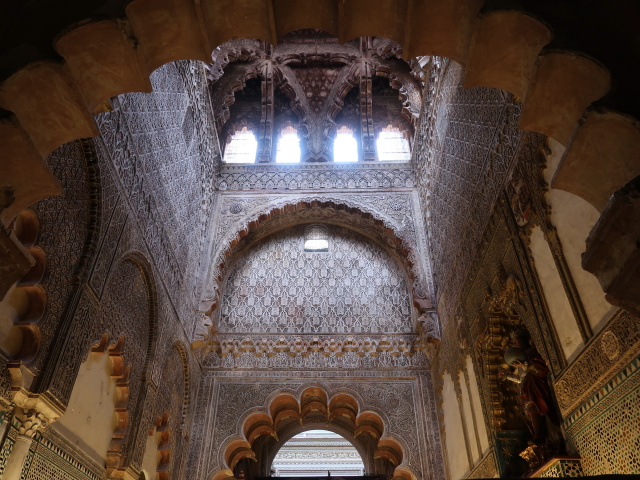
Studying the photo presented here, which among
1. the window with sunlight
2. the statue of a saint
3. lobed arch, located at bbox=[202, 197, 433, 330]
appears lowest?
the statue of a saint

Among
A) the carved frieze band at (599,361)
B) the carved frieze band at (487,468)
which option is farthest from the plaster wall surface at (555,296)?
the carved frieze band at (487,468)

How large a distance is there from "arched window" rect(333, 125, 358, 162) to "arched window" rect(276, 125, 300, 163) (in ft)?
2.49

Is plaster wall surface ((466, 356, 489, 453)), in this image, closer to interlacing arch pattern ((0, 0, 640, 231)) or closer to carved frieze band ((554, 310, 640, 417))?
carved frieze band ((554, 310, 640, 417))

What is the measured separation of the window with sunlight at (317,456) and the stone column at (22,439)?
10.9 metres

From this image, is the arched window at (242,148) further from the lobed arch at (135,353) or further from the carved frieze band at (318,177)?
the lobed arch at (135,353)

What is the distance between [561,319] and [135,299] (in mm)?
4148

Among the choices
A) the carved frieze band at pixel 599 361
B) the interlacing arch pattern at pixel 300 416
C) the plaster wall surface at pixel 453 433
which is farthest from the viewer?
the interlacing arch pattern at pixel 300 416

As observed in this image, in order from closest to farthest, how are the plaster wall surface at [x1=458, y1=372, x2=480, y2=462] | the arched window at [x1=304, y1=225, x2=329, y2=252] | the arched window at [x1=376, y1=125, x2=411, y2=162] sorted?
the plaster wall surface at [x1=458, y1=372, x2=480, y2=462] < the arched window at [x1=304, y1=225, x2=329, y2=252] < the arched window at [x1=376, y1=125, x2=411, y2=162]

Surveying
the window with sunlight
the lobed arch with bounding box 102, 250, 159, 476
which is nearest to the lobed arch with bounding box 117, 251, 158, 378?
the lobed arch with bounding box 102, 250, 159, 476

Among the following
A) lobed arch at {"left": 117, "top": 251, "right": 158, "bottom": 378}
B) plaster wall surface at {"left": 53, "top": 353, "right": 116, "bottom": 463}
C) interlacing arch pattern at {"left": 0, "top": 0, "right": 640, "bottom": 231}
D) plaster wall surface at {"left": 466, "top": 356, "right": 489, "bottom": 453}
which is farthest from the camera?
lobed arch at {"left": 117, "top": 251, "right": 158, "bottom": 378}

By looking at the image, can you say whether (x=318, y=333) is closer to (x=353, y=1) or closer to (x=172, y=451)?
(x=172, y=451)

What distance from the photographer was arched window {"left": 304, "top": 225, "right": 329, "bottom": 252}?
917 cm

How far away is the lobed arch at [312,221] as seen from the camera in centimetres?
814

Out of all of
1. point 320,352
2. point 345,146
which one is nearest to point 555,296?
point 320,352
